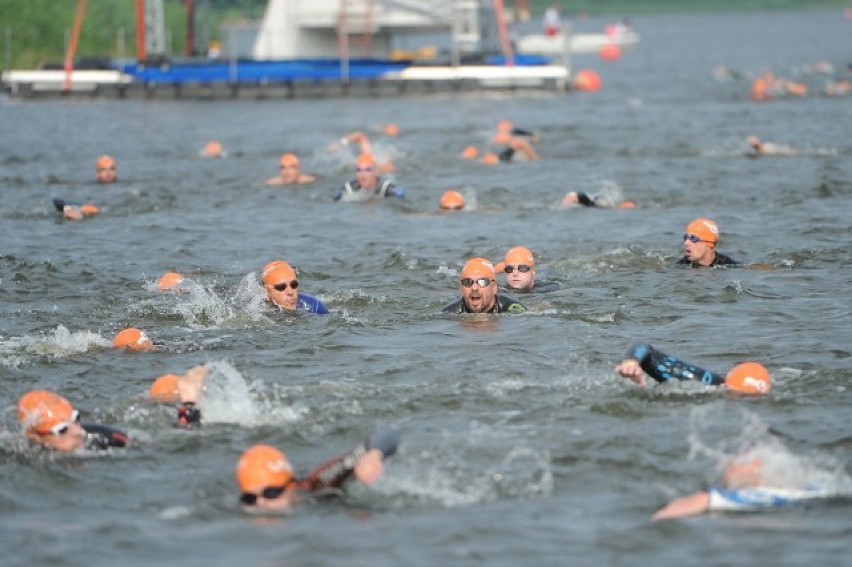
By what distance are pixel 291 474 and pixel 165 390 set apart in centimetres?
274

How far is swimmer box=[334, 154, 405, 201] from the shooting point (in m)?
25.2

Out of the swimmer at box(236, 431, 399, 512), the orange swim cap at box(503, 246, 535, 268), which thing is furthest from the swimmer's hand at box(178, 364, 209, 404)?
the orange swim cap at box(503, 246, 535, 268)

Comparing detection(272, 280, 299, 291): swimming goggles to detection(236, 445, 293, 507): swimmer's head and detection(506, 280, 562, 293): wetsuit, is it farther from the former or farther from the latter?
→ detection(236, 445, 293, 507): swimmer's head

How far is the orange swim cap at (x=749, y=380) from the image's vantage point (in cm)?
1265

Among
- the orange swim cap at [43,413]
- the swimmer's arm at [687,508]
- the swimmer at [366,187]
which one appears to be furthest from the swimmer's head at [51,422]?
the swimmer at [366,187]

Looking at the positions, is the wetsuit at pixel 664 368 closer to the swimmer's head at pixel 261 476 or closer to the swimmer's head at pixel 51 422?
the swimmer's head at pixel 261 476

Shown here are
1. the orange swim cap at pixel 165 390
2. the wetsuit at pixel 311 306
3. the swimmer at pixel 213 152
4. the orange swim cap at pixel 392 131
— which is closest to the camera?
the orange swim cap at pixel 165 390

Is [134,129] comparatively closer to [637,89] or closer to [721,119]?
[721,119]

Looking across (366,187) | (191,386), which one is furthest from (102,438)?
(366,187)

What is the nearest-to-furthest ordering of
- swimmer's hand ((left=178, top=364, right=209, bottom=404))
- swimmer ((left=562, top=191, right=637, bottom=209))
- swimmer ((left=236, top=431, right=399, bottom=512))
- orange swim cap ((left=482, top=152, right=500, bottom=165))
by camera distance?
1. swimmer ((left=236, top=431, right=399, bottom=512))
2. swimmer's hand ((left=178, top=364, right=209, bottom=404))
3. swimmer ((left=562, top=191, right=637, bottom=209))
4. orange swim cap ((left=482, top=152, right=500, bottom=165))

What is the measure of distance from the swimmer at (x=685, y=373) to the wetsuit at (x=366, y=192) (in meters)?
13.3

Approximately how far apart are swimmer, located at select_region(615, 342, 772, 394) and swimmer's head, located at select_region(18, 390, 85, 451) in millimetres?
4032

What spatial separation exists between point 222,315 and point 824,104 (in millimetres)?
32268

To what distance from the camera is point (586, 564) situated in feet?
30.8
